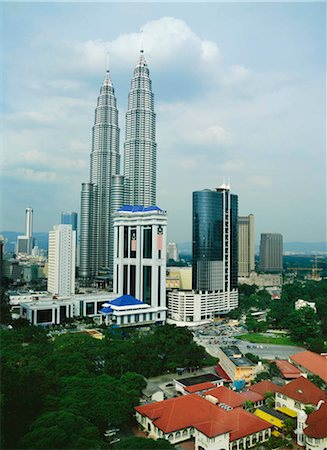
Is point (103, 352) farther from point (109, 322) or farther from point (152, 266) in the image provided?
point (152, 266)

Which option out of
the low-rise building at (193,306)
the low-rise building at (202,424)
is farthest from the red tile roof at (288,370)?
the low-rise building at (193,306)

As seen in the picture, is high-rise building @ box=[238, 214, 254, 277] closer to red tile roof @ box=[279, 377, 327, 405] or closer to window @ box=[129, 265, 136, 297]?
window @ box=[129, 265, 136, 297]

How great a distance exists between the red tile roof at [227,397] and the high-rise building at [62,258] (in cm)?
1135

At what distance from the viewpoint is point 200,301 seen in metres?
14.9

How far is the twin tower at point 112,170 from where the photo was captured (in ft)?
71.6

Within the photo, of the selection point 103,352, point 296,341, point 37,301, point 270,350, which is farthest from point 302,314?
point 37,301

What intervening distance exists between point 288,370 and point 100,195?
675 inches

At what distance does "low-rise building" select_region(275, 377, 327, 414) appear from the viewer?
587 centimetres

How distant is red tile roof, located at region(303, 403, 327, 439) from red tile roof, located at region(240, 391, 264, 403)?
1253 millimetres

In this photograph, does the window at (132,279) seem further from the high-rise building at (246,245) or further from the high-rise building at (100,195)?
the high-rise building at (246,245)

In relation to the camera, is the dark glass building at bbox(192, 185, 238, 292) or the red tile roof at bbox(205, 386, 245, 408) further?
the dark glass building at bbox(192, 185, 238, 292)

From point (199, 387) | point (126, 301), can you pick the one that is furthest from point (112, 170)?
point (199, 387)

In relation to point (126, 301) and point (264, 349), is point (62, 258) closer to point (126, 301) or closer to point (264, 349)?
point (126, 301)

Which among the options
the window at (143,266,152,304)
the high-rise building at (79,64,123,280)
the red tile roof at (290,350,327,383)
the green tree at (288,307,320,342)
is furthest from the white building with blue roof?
the high-rise building at (79,64,123,280)
